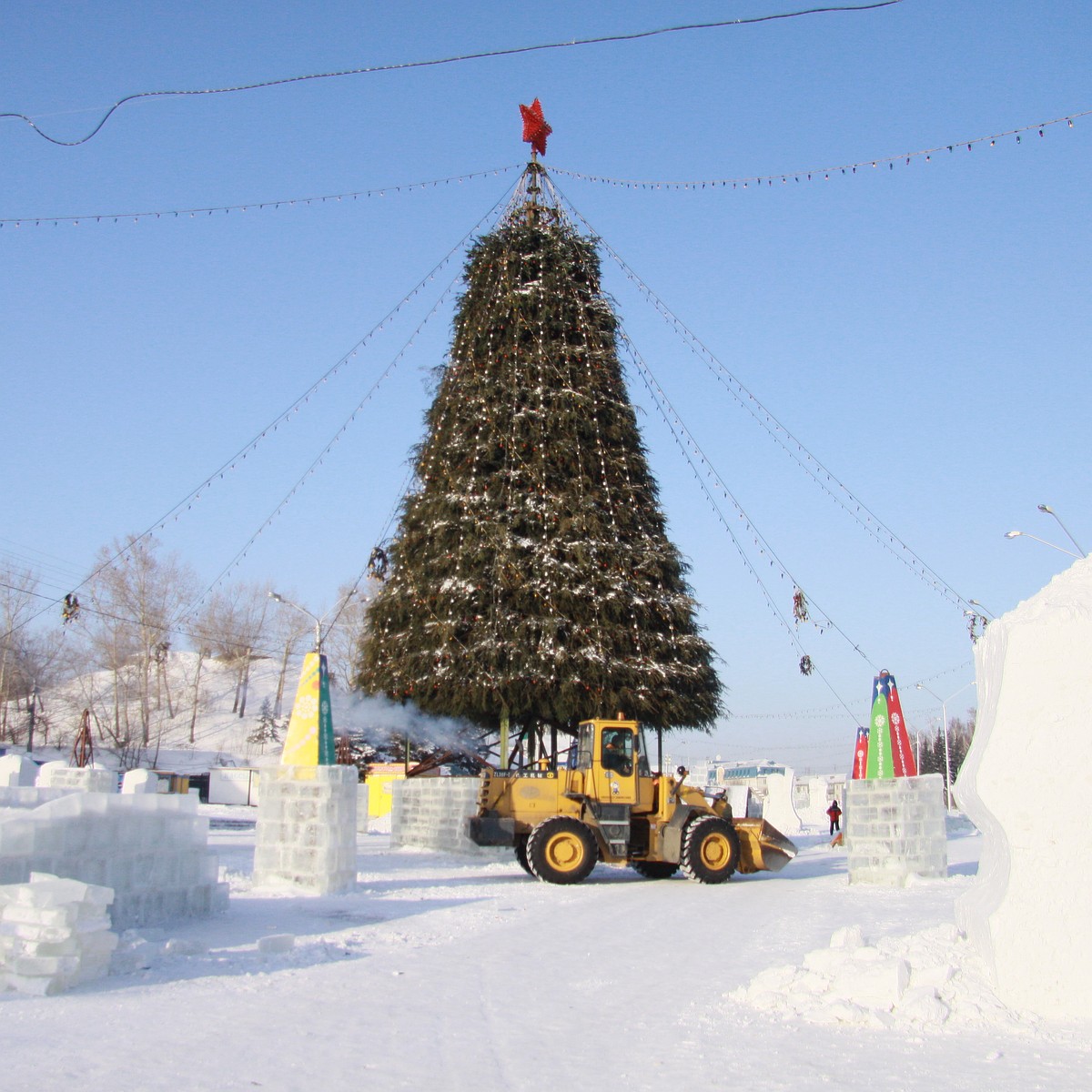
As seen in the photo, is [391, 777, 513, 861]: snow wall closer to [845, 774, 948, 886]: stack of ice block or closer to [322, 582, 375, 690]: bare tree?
[845, 774, 948, 886]: stack of ice block

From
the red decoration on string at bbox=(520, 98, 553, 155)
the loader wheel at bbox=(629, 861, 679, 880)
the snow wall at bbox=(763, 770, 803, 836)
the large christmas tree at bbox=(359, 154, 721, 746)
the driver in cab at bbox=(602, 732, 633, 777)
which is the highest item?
the red decoration on string at bbox=(520, 98, 553, 155)

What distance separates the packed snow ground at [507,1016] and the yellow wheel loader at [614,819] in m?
4.51

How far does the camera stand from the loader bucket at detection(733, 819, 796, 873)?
53.4ft

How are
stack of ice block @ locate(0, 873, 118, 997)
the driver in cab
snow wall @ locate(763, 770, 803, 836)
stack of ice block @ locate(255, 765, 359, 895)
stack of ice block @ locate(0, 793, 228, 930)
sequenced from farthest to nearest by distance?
snow wall @ locate(763, 770, 803, 836)
the driver in cab
stack of ice block @ locate(255, 765, 359, 895)
stack of ice block @ locate(0, 793, 228, 930)
stack of ice block @ locate(0, 873, 118, 997)

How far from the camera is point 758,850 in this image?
1625cm

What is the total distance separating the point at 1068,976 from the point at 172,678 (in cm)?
6824

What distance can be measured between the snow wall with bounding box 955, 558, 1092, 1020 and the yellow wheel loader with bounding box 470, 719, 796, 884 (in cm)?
885

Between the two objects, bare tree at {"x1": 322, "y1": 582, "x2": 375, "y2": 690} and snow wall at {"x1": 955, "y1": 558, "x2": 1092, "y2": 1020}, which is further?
bare tree at {"x1": 322, "y1": 582, "x2": 375, "y2": 690}

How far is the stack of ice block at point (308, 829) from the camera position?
12570 millimetres

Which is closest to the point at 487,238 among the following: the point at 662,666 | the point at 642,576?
the point at 642,576

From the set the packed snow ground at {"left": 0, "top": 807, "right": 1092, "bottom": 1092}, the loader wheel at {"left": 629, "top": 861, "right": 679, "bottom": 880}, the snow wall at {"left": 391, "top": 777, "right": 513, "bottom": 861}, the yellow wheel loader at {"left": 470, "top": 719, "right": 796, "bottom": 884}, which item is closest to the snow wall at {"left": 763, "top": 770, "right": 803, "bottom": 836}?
the snow wall at {"left": 391, "top": 777, "right": 513, "bottom": 861}

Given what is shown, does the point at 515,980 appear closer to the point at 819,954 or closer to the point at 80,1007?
the point at 819,954

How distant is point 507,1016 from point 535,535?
15.2m

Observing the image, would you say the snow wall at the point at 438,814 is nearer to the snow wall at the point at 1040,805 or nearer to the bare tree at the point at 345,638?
the snow wall at the point at 1040,805
